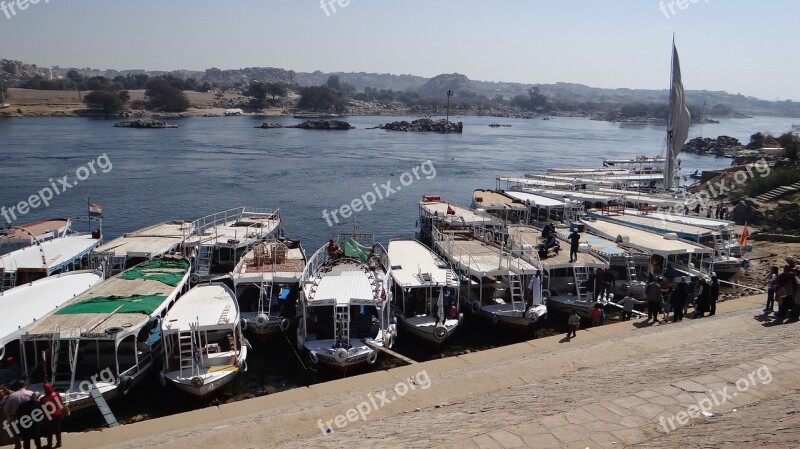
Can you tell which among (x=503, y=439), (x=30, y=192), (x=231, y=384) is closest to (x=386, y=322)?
(x=231, y=384)

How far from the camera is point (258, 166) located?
83250mm

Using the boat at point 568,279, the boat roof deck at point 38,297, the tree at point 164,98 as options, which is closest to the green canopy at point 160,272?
the boat roof deck at point 38,297

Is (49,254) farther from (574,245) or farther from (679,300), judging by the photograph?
(679,300)

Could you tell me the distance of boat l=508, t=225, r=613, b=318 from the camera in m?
24.4

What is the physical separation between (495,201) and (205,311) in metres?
25.1

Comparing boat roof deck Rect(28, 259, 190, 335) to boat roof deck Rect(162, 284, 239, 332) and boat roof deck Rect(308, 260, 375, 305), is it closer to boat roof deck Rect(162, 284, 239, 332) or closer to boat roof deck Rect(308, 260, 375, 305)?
boat roof deck Rect(162, 284, 239, 332)

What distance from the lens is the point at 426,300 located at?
75.5 feet

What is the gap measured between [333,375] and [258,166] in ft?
222

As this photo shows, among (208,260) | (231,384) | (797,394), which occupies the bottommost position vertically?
(231,384)

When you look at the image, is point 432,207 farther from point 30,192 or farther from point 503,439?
point 30,192

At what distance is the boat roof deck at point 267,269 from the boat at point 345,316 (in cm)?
81

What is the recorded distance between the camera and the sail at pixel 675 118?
167 feet

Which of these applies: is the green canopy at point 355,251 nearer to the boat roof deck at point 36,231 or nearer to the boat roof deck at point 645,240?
the boat roof deck at point 645,240

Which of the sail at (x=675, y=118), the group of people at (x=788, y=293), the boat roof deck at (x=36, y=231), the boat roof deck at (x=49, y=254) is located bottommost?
the boat roof deck at (x=49, y=254)
